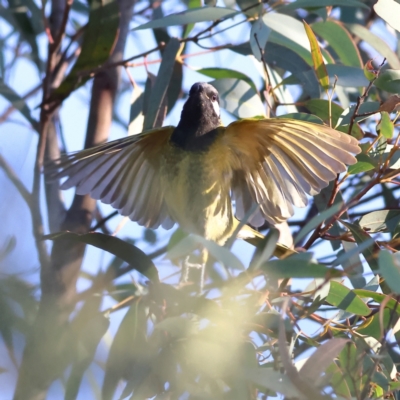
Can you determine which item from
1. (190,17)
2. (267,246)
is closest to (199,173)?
(190,17)

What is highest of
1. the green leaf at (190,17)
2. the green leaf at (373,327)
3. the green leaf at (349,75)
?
the green leaf at (190,17)

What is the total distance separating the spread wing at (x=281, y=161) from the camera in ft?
5.75

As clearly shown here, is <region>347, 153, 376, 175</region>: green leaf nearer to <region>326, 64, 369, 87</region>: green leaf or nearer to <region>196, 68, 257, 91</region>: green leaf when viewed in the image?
<region>326, 64, 369, 87</region>: green leaf

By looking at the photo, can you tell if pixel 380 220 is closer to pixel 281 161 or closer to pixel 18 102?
pixel 281 161

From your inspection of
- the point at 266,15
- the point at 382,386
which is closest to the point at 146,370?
the point at 382,386

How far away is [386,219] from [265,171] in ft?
1.49

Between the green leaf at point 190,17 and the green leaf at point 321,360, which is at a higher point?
the green leaf at point 190,17

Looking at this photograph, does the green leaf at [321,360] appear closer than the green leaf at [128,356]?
No

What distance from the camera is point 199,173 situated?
221 centimetres

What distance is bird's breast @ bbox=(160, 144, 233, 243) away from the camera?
7.23 feet

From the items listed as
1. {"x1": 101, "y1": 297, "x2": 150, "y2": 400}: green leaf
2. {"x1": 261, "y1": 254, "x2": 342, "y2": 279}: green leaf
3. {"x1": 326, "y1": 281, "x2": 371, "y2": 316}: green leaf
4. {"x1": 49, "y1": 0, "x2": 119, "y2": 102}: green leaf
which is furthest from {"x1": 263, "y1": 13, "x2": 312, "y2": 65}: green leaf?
{"x1": 101, "y1": 297, "x2": 150, "y2": 400}: green leaf

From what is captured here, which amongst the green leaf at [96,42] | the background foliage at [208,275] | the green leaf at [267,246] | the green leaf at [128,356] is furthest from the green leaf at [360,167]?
the green leaf at [96,42]

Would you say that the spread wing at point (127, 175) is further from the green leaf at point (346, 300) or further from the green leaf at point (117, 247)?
the green leaf at point (346, 300)

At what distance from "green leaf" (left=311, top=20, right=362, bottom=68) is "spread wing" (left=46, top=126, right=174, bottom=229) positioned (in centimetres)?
65
